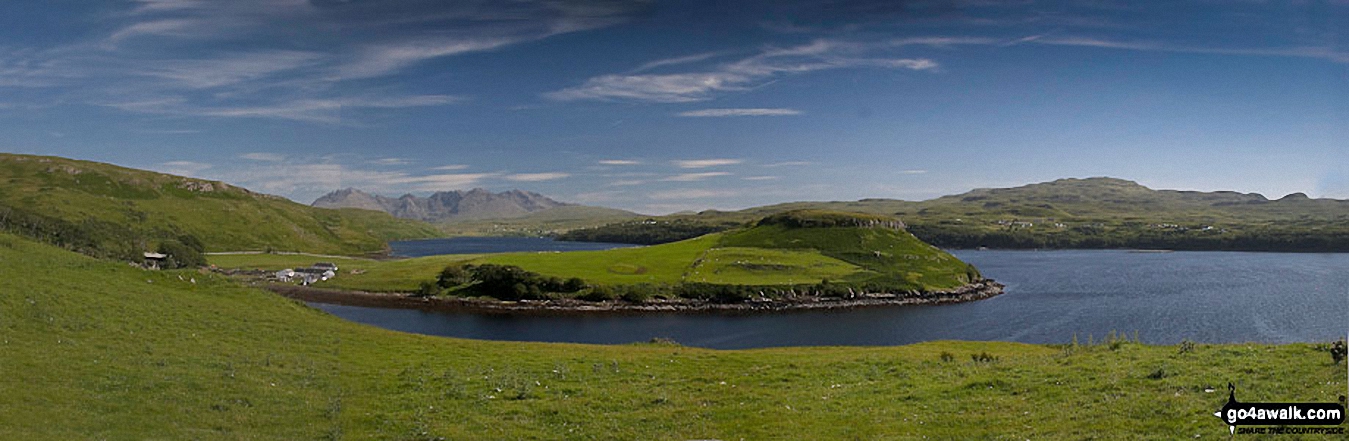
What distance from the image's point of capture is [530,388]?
81.4 feet

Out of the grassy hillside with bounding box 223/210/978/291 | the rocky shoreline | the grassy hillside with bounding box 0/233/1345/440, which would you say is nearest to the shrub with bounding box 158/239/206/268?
the grassy hillside with bounding box 223/210/978/291

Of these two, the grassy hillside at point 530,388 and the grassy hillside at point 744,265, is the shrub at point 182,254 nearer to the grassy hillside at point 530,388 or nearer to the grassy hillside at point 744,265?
the grassy hillside at point 744,265

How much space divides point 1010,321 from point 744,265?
6721 centimetres

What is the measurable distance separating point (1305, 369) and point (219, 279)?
5858 centimetres

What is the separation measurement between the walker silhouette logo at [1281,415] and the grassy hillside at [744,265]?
12627 centimetres

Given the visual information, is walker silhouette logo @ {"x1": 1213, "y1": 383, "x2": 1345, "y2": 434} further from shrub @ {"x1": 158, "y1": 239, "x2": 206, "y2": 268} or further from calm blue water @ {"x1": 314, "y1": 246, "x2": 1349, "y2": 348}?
shrub @ {"x1": 158, "y1": 239, "x2": 206, "y2": 268}

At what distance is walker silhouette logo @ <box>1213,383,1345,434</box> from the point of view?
1412cm

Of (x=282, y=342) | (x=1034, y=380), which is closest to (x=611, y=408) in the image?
(x=1034, y=380)

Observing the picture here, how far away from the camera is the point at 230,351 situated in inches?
1089

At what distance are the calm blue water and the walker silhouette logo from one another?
77.2m

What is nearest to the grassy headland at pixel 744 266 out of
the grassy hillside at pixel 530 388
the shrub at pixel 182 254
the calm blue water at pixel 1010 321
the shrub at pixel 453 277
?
the shrub at pixel 453 277

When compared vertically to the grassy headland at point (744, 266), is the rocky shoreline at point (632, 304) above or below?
below

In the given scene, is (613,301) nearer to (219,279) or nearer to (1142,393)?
(219,279)

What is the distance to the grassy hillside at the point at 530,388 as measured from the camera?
56.8 feet
